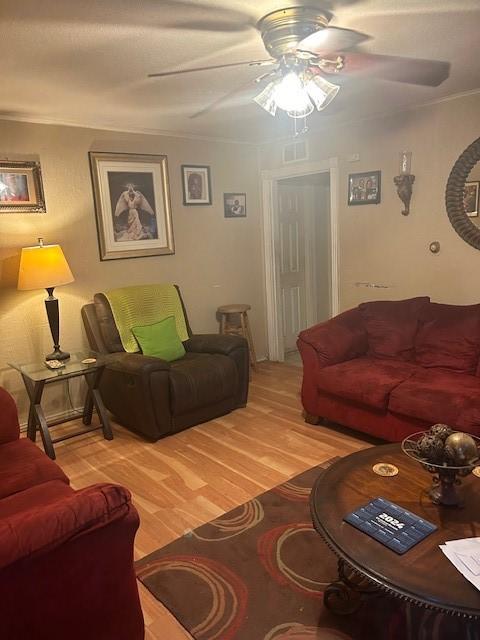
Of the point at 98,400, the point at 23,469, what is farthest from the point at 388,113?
the point at 23,469

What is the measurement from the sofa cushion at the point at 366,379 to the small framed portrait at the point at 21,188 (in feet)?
8.32

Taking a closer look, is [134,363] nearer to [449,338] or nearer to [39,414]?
[39,414]

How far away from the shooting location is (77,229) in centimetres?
378

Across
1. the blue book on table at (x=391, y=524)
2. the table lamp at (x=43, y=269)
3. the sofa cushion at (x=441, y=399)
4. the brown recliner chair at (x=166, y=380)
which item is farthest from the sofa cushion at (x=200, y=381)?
the blue book on table at (x=391, y=524)

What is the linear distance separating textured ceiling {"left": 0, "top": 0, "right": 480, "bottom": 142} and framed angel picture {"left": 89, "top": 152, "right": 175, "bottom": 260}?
0.44 meters

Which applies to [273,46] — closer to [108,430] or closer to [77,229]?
[77,229]

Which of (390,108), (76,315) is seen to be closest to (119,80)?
(76,315)

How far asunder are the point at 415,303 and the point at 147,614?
2.83m

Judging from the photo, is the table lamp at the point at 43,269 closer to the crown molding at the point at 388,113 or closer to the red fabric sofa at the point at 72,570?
the red fabric sofa at the point at 72,570

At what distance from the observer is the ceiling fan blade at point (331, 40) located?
2.13m

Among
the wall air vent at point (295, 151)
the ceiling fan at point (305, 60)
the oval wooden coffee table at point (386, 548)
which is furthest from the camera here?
the wall air vent at point (295, 151)

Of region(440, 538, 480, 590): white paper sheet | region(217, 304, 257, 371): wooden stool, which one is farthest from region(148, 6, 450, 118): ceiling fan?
region(217, 304, 257, 371): wooden stool

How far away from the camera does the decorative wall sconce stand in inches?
146

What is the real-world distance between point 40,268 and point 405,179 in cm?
288
